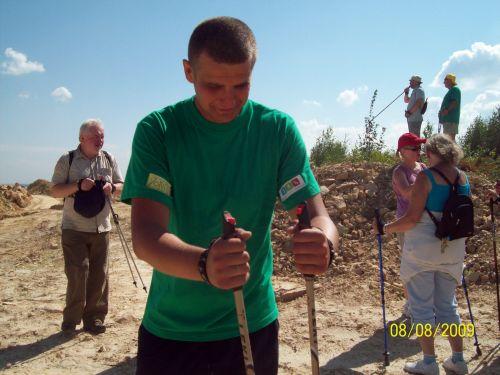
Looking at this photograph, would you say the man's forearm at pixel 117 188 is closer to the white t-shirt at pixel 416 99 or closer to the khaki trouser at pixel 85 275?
the khaki trouser at pixel 85 275

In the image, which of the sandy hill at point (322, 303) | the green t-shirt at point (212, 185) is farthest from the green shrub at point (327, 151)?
the green t-shirt at point (212, 185)

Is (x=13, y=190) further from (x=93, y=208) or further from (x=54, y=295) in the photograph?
(x=93, y=208)

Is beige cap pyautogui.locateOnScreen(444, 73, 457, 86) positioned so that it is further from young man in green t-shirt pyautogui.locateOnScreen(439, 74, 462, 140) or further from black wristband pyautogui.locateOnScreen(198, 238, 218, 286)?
black wristband pyautogui.locateOnScreen(198, 238, 218, 286)

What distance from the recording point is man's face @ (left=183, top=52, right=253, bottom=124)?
176 centimetres

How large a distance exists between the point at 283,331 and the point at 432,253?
2.23m

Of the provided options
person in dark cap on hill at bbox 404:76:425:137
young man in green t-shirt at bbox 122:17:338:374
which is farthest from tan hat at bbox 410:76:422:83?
young man in green t-shirt at bbox 122:17:338:374

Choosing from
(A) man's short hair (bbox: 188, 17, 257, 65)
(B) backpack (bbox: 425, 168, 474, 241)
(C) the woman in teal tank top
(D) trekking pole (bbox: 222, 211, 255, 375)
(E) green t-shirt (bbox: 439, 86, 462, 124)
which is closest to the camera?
(D) trekking pole (bbox: 222, 211, 255, 375)

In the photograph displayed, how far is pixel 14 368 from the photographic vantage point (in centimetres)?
467

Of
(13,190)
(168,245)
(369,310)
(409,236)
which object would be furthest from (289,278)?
Answer: (13,190)

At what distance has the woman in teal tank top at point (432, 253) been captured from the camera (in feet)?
13.4

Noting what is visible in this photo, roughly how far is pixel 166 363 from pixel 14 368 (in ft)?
11.8

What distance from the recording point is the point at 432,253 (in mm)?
4094

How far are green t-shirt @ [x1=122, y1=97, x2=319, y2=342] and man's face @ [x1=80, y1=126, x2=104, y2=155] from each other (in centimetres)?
355

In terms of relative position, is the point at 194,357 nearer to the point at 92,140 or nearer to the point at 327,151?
the point at 92,140
